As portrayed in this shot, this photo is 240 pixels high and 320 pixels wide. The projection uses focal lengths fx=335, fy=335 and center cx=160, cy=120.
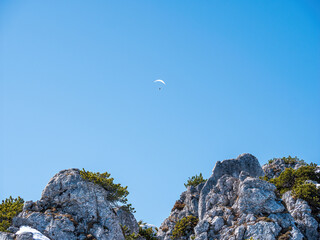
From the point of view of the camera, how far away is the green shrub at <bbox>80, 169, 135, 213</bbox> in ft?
168

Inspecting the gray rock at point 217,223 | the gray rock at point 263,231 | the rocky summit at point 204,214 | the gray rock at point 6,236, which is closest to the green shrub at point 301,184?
the rocky summit at point 204,214

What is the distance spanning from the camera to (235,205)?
53.2 m

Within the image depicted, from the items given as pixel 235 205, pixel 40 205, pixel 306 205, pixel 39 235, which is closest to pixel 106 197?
pixel 40 205

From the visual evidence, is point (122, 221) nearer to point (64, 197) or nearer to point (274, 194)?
point (64, 197)

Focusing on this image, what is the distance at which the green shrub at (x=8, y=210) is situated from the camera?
137 feet

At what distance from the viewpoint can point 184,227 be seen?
59875mm

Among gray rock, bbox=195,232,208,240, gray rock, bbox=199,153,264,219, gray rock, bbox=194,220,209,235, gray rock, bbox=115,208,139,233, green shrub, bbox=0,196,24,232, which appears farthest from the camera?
gray rock, bbox=199,153,264,219

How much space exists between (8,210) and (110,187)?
48.1ft

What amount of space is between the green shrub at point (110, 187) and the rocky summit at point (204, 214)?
69cm

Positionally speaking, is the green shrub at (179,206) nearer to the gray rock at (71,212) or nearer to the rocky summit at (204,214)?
the rocky summit at (204,214)

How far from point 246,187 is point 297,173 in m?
14.0

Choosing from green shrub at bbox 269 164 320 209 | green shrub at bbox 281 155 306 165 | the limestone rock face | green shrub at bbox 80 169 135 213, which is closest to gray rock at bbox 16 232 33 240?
the limestone rock face

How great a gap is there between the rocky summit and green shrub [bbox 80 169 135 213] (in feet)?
2.27

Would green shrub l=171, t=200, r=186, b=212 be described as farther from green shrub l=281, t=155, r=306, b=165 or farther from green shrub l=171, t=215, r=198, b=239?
green shrub l=281, t=155, r=306, b=165
